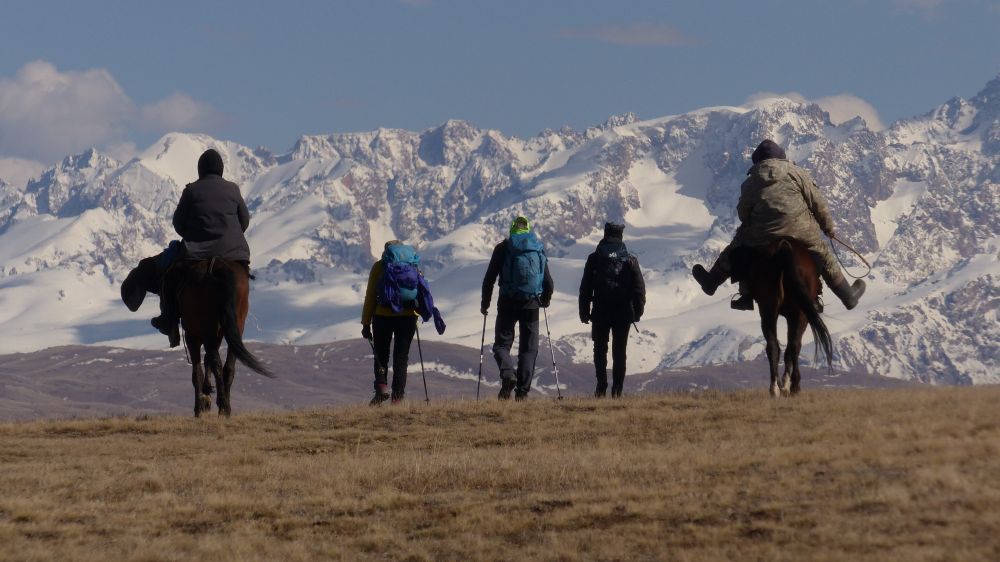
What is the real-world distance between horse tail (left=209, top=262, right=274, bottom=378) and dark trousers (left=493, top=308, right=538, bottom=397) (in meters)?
5.51

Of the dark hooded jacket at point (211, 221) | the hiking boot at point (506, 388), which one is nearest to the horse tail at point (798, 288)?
the hiking boot at point (506, 388)

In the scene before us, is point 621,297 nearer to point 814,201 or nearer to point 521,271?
point 521,271

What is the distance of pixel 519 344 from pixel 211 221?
644 cm

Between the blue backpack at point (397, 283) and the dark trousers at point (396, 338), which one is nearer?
the blue backpack at point (397, 283)

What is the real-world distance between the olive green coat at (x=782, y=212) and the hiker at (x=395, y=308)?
5.97 m

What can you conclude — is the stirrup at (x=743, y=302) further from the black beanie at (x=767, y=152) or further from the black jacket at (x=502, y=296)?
the black jacket at (x=502, y=296)

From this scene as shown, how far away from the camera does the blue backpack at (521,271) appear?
2859cm

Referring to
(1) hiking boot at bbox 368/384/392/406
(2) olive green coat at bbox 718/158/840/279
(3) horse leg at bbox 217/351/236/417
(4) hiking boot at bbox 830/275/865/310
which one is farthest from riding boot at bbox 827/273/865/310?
(3) horse leg at bbox 217/351/236/417

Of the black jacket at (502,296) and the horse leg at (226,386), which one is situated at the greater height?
the black jacket at (502,296)

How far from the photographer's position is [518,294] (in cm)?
2858

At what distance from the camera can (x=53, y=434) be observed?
25156 millimetres

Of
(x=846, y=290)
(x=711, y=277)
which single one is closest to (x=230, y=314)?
(x=711, y=277)

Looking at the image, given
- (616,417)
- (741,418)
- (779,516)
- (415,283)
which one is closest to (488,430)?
(616,417)

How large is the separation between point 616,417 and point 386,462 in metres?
4.57
